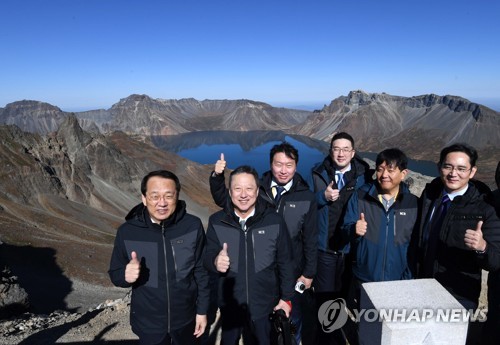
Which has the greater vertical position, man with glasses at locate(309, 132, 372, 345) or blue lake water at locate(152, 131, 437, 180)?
man with glasses at locate(309, 132, 372, 345)

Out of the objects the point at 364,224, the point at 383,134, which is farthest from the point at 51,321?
the point at 383,134

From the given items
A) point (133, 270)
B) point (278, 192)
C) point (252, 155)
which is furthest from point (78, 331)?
point (252, 155)

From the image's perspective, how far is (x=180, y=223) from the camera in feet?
13.0

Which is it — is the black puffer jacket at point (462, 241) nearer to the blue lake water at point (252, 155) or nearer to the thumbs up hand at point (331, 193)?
the thumbs up hand at point (331, 193)

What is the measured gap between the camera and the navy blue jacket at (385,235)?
4.34 meters

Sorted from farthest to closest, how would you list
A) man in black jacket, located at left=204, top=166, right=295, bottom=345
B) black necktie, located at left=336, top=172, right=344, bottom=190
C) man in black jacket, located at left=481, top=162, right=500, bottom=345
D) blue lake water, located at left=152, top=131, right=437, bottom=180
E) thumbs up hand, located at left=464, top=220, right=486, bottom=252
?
1. blue lake water, located at left=152, top=131, right=437, bottom=180
2. black necktie, located at left=336, top=172, right=344, bottom=190
3. man in black jacket, located at left=481, top=162, right=500, bottom=345
4. man in black jacket, located at left=204, top=166, right=295, bottom=345
5. thumbs up hand, located at left=464, top=220, right=486, bottom=252

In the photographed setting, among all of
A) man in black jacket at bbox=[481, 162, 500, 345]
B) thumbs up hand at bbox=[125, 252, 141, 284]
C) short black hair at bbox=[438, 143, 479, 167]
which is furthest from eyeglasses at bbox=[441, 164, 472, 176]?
thumbs up hand at bbox=[125, 252, 141, 284]

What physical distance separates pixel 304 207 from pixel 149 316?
223cm

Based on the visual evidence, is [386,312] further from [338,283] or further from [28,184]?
[28,184]

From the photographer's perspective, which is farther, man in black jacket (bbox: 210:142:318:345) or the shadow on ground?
the shadow on ground

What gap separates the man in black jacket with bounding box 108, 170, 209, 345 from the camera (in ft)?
12.6

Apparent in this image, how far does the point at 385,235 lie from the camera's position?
434 cm

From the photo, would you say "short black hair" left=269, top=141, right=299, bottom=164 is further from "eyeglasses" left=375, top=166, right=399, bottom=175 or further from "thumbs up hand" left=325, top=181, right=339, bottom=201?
"eyeglasses" left=375, top=166, right=399, bottom=175

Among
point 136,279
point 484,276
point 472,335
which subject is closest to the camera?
point 136,279
